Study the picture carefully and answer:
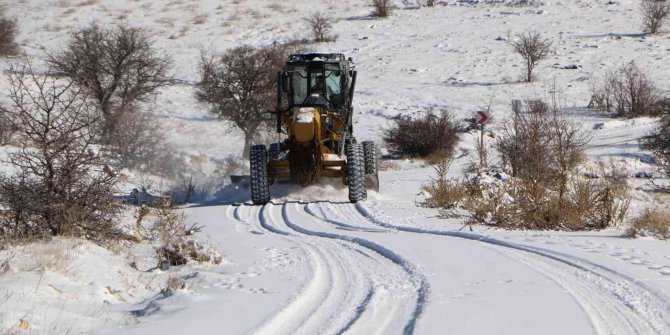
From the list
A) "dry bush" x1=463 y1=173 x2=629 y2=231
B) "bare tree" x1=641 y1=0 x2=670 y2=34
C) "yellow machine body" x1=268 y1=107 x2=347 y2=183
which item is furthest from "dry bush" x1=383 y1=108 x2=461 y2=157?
"bare tree" x1=641 y1=0 x2=670 y2=34

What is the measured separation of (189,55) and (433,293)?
128 feet

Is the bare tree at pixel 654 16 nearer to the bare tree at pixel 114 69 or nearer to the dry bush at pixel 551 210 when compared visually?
the bare tree at pixel 114 69

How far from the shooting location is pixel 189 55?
141ft

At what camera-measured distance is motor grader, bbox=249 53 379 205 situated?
14.9m

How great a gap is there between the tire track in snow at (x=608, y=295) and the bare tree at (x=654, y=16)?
40870 mm

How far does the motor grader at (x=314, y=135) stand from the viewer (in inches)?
588

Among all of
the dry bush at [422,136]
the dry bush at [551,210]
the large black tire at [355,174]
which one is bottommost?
the dry bush at [551,210]

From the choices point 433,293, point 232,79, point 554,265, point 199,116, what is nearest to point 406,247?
point 554,265

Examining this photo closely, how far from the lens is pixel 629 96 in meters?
32.8

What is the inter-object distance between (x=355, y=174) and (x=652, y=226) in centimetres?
685

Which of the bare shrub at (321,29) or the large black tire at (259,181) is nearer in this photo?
the large black tire at (259,181)

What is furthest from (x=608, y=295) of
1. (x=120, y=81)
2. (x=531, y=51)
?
(x=531, y=51)

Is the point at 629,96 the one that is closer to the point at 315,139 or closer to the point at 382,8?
the point at 382,8

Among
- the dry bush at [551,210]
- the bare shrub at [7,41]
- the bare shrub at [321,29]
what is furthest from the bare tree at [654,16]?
the dry bush at [551,210]
